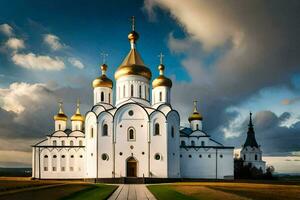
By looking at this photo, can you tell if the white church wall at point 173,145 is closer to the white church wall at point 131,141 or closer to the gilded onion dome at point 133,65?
the white church wall at point 131,141

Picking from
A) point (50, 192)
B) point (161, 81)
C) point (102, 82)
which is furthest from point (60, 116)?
point (50, 192)

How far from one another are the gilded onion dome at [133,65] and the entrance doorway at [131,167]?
443 inches

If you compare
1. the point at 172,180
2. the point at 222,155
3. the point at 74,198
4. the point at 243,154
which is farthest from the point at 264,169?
the point at 74,198

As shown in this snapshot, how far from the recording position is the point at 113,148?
4119 centimetres

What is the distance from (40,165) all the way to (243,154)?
1556 inches

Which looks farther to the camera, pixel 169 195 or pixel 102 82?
pixel 102 82

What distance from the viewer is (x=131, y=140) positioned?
4150cm

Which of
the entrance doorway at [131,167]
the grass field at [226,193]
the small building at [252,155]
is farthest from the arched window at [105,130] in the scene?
the small building at [252,155]

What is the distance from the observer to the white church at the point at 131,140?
135 feet

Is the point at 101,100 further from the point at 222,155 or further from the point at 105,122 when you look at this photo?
the point at 222,155

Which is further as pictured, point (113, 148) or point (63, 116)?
point (63, 116)

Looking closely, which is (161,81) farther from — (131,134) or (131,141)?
(131,141)

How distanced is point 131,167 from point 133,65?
518 inches

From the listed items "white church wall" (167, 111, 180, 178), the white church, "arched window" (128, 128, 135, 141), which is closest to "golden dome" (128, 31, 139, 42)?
the white church
